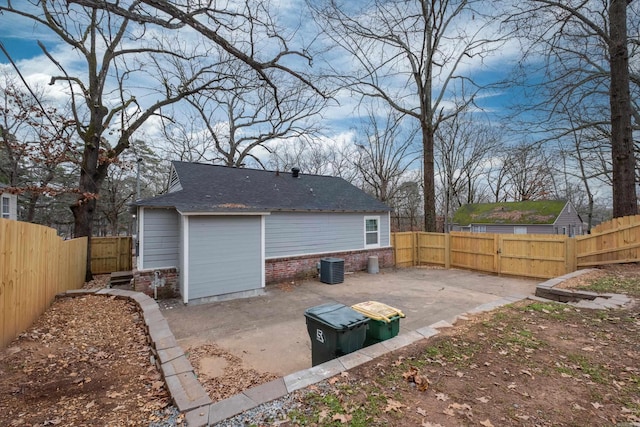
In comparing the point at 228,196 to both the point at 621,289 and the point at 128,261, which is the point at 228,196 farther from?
the point at 621,289

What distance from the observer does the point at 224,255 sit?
814 cm

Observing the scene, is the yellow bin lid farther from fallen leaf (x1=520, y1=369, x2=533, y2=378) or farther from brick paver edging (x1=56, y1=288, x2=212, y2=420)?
brick paver edging (x1=56, y1=288, x2=212, y2=420)

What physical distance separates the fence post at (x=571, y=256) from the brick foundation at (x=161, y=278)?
12427mm

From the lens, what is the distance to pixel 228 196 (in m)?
9.77

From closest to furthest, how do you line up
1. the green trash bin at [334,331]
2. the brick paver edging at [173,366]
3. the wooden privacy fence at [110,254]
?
the brick paver edging at [173,366] < the green trash bin at [334,331] < the wooden privacy fence at [110,254]

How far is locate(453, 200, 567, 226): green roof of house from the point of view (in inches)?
886

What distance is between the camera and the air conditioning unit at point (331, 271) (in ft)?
33.3

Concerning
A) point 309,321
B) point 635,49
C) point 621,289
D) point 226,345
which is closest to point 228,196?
point 226,345

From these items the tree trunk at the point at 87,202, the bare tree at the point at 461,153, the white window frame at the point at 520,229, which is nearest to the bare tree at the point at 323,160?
the bare tree at the point at 461,153

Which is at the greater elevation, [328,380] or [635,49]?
[635,49]

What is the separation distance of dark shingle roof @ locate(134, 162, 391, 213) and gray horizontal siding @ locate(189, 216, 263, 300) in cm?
48

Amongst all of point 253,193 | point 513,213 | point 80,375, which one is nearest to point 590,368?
point 80,375

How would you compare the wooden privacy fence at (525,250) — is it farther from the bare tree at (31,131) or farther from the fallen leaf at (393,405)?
the bare tree at (31,131)

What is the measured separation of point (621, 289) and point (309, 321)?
24.6ft
